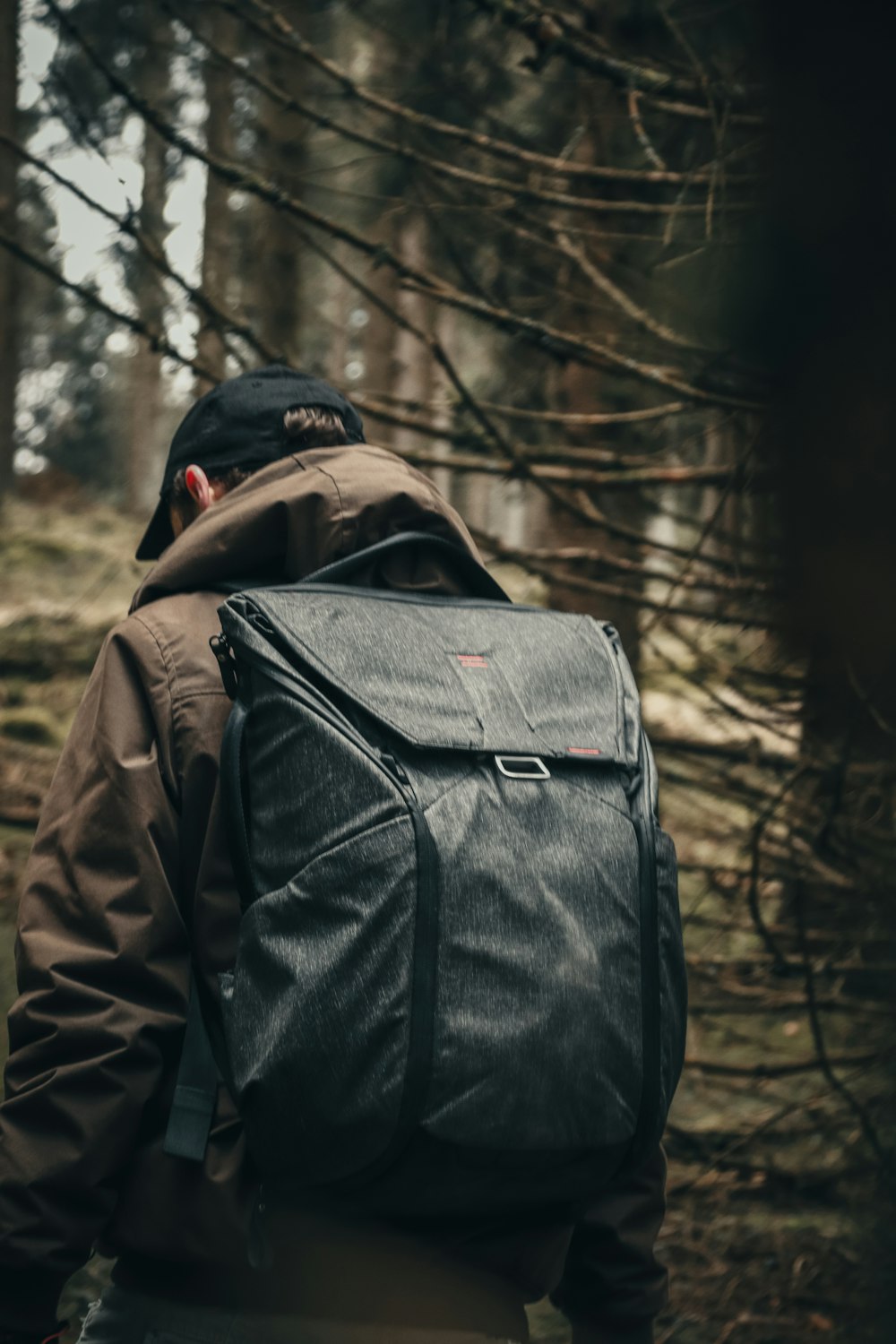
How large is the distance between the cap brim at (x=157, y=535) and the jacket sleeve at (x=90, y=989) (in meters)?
0.50

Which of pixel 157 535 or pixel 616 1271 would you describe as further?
pixel 157 535

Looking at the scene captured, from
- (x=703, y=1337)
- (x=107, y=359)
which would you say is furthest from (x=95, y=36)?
(x=107, y=359)

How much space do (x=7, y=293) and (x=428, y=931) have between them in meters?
13.7

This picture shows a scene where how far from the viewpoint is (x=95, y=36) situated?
1152 centimetres

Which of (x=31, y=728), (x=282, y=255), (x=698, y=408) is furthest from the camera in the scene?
(x=282, y=255)

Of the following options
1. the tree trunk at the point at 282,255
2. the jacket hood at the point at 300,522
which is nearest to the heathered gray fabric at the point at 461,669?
the jacket hood at the point at 300,522

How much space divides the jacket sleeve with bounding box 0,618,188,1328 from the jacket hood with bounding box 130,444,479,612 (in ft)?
0.52

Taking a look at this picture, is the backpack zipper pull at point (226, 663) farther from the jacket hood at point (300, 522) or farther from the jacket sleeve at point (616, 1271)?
the jacket sleeve at point (616, 1271)

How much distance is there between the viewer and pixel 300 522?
5.78 feet

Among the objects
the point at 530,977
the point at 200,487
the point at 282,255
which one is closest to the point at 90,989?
A: the point at 530,977

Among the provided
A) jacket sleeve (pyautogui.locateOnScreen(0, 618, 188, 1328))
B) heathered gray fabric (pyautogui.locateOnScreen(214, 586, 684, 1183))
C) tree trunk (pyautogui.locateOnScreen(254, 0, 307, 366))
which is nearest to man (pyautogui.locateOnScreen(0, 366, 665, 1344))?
jacket sleeve (pyautogui.locateOnScreen(0, 618, 188, 1328))

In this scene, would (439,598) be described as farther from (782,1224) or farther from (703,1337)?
(782,1224)

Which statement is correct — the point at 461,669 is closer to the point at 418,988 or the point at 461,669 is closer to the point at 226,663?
the point at 226,663

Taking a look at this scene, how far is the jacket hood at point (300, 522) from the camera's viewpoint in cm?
176
